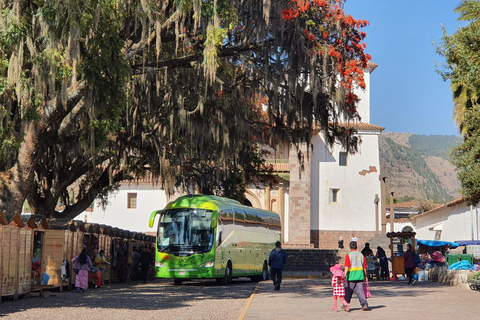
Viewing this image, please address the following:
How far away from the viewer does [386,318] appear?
13219 mm

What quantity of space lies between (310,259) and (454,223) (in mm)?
10764

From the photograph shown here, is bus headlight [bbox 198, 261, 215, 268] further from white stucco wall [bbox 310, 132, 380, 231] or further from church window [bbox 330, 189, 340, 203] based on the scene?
church window [bbox 330, 189, 340, 203]

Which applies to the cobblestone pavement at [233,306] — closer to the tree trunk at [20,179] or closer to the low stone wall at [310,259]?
the tree trunk at [20,179]

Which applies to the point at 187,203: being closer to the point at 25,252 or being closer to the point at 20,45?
the point at 25,252

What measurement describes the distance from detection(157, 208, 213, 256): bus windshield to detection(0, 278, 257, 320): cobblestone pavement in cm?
422

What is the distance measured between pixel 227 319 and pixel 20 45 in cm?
761

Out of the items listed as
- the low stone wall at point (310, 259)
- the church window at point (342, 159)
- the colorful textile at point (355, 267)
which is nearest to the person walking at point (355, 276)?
the colorful textile at point (355, 267)

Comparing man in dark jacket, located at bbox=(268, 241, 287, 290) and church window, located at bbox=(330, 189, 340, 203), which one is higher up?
church window, located at bbox=(330, 189, 340, 203)

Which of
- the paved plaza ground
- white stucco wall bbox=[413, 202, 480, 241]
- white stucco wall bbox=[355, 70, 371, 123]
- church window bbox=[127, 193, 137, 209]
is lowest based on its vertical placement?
the paved plaza ground

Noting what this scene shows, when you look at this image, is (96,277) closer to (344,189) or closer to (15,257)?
(15,257)

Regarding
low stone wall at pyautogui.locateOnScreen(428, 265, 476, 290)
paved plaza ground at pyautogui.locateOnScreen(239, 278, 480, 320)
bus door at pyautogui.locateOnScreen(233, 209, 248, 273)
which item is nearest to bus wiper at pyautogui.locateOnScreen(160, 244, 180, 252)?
bus door at pyautogui.locateOnScreen(233, 209, 248, 273)

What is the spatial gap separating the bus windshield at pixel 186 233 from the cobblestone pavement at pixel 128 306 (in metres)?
4.22

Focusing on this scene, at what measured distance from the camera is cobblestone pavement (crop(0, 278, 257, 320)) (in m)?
14.5

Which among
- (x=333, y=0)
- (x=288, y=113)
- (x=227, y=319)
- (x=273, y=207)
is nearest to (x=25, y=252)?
(x=227, y=319)
